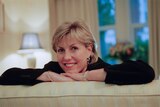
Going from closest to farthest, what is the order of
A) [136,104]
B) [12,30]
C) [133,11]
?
[136,104] < [133,11] < [12,30]

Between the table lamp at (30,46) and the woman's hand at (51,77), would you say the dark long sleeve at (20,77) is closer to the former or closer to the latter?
the woman's hand at (51,77)

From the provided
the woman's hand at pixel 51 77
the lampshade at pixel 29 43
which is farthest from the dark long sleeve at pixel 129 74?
the lampshade at pixel 29 43

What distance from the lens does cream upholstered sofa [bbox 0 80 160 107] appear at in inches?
34.9

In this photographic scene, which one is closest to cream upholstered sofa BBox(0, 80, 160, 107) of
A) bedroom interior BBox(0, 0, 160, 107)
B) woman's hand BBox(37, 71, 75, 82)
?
bedroom interior BBox(0, 0, 160, 107)

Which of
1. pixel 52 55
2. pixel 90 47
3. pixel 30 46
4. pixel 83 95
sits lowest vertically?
pixel 52 55

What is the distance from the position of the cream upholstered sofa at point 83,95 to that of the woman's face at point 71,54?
0.30 meters

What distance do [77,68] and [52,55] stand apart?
3091 mm

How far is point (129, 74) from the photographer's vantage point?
0.94 metres

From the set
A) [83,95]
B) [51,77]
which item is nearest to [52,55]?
[51,77]

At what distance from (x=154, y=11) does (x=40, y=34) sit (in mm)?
1908

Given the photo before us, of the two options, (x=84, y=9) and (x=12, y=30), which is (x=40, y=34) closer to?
(x=12, y=30)

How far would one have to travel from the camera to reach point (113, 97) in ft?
2.96

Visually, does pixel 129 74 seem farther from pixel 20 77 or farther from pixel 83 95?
pixel 20 77

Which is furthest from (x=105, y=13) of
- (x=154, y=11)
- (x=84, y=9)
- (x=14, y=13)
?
(x=14, y=13)
